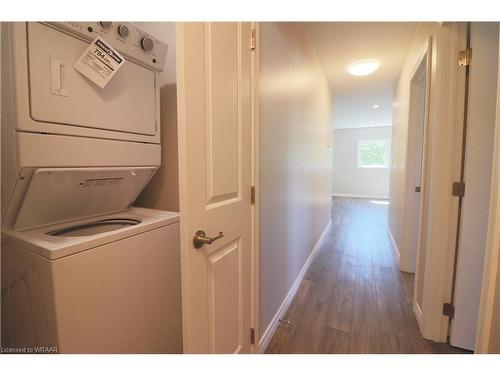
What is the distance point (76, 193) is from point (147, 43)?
2.55 feet

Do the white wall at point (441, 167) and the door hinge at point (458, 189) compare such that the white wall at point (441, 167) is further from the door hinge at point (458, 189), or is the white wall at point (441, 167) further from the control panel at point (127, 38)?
the control panel at point (127, 38)

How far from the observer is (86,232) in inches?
43.4

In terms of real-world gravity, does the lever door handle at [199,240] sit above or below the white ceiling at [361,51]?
below

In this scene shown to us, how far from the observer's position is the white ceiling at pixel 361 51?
2.06 metres

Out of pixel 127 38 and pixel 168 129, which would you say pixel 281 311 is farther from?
pixel 127 38

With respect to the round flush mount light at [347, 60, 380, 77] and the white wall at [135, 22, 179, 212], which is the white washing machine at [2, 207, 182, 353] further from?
the round flush mount light at [347, 60, 380, 77]

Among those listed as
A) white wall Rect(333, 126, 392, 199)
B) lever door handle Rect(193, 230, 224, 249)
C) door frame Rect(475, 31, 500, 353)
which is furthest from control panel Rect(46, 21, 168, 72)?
white wall Rect(333, 126, 392, 199)

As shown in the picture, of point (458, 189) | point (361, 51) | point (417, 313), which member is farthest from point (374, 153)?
point (458, 189)

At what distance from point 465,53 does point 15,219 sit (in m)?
2.34

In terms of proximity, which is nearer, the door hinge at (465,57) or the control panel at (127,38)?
the control panel at (127,38)

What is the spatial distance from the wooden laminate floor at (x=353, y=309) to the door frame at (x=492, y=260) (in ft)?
2.37

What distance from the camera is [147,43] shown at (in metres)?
1.12

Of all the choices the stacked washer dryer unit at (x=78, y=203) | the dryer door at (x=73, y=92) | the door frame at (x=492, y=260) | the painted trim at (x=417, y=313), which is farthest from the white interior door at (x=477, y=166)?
the dryer door at (x=73, y=92)
